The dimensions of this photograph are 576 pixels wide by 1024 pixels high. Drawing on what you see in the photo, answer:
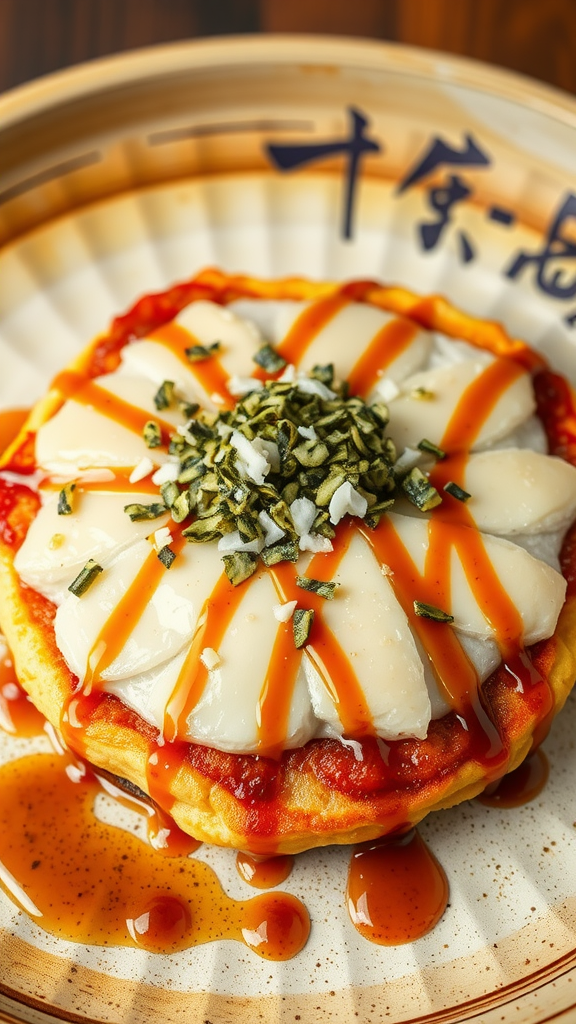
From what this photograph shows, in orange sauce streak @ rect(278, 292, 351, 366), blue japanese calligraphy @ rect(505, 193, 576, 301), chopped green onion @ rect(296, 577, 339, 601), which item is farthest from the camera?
blue japanese calligraphy @ rect(505, 193, 576, 301)

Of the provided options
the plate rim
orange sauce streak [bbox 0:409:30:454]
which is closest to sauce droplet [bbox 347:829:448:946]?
orange sauce streak [bbox 0:409:30:454]

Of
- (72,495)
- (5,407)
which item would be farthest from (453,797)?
(5,407)

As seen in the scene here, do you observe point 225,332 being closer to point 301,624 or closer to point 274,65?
point 301,624

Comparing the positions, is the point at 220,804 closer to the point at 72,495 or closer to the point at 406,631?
the point at 406,631

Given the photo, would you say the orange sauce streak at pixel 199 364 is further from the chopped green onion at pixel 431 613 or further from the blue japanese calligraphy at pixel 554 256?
the blue japanese calligraphy at pixel 554 256

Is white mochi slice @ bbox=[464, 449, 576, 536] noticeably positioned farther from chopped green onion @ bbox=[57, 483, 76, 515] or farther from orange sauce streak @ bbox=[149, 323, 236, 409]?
chopped green onion @ bbox=[57, 483, 76, 515]

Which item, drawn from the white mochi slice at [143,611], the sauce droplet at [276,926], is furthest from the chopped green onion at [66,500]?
the sauce droplet at [276,926]
